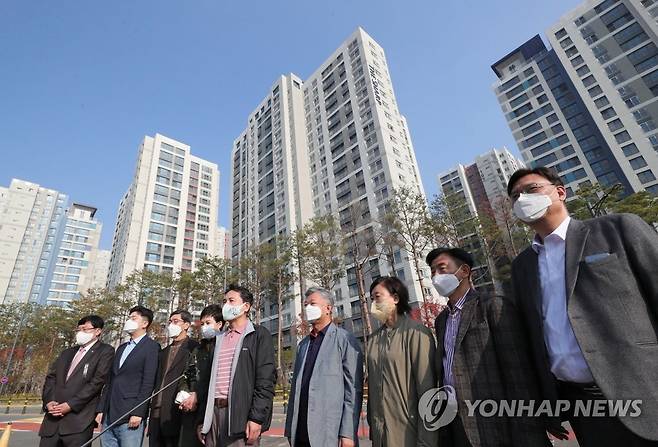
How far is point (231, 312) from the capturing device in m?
3.85

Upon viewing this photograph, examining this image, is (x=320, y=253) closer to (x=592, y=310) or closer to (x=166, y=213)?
(x=592, y=310)

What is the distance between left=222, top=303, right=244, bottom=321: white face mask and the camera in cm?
382

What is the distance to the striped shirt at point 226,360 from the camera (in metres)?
3.41

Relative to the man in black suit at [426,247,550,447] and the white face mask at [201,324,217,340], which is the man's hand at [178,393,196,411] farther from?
the man in black suit at [426,247,550,447]

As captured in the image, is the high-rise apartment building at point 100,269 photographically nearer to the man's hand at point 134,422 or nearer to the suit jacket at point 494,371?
the man's hand at point 134,422

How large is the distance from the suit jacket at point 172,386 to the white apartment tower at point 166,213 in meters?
56.3

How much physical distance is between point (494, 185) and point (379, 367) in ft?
283

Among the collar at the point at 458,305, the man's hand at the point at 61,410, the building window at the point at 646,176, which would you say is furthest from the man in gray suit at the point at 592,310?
the building window at the point at 646,176

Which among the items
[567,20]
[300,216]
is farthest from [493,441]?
[567,20]

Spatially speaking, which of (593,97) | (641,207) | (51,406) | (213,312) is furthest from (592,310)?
(593,97)

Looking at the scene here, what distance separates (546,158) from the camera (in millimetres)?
51688

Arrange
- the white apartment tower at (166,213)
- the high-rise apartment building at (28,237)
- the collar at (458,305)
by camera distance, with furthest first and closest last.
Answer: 1. the high-rise apartment building at (28,237)
2. the white apartment tower at (166,213)
3. the collar at (458,305)

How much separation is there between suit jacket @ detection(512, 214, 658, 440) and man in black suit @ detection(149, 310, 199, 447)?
412cm

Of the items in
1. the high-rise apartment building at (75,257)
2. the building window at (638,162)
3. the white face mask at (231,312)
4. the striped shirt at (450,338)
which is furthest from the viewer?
the high-rise apartment building at (75,257)
